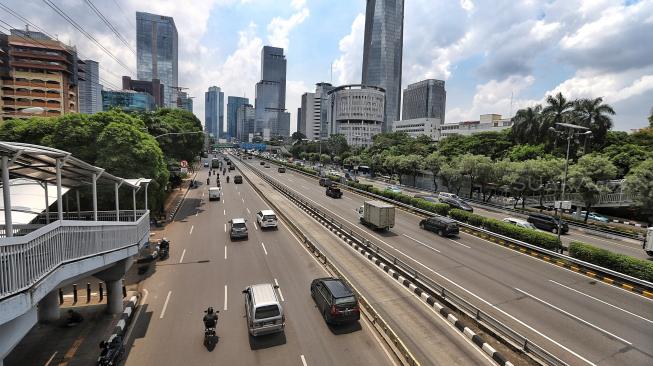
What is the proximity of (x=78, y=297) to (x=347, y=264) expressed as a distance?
1508 cm

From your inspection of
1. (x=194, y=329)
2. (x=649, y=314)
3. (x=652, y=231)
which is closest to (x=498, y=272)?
(x=649, y=314)

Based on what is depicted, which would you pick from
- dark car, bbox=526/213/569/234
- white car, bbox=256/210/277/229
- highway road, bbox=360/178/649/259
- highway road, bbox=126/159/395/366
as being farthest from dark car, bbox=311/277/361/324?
dark car, bbox=526/213/569/234

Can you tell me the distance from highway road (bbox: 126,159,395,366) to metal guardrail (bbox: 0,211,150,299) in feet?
13.6

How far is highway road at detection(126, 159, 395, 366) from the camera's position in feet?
38.9

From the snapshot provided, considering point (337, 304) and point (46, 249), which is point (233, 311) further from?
point (46, 249)

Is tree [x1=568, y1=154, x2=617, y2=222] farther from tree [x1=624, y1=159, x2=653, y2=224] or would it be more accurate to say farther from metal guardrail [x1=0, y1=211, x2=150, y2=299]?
metal guardrail [x1=0, y1=211, x2=150, y2=299]

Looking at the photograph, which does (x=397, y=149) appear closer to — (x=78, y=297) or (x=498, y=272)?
(x=498, y=272)

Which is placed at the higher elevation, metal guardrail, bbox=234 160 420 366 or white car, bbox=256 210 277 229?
white car, bbox=256 210 277 229

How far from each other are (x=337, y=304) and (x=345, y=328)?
1208 mm

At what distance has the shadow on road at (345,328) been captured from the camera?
44.1ft

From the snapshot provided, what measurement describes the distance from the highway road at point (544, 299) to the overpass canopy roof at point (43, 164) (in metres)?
17.2

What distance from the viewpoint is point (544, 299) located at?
16406mm

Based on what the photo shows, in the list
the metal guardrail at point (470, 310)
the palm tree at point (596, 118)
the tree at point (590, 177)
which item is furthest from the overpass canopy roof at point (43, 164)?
the palm tree at point (596, 118)

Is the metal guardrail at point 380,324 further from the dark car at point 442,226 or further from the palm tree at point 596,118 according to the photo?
the palm tree at point 596,118
